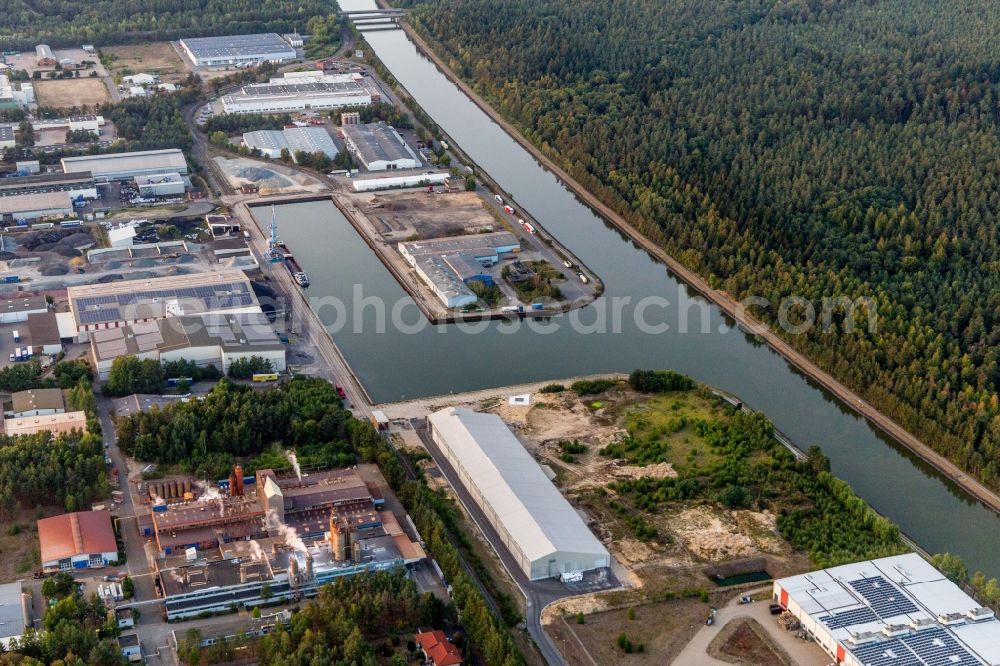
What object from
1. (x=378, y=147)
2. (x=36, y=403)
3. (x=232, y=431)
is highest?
(x=378, y=147)

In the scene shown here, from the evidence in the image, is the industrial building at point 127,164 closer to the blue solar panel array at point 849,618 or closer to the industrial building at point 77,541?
the industrial building at point 77,541

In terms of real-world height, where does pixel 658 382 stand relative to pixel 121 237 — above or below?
below

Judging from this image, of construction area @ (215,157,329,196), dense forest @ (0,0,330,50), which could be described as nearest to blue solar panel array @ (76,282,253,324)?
construction area @ (215,157,329,196)

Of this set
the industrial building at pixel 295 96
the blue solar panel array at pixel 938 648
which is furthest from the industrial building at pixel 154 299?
the blue solar panel array at pixel 938 648

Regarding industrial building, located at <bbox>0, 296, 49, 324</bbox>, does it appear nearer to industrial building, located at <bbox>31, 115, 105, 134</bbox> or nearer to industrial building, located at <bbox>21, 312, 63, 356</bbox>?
industrial building, located at <bbox>21, 312, 63, 356</bbox>

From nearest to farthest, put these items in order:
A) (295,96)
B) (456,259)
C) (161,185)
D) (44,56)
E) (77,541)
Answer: (77,541)
(456,259)
(161,185)
(295,96)
(44,56)

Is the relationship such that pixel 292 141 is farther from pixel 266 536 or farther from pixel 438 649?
pixel 438 649

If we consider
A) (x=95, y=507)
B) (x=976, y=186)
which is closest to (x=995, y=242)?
(x=976, y=186)

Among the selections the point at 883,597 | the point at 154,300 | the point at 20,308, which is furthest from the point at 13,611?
the point at 883,597

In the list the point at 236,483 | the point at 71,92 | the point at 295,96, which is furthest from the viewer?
the point at 71,92
